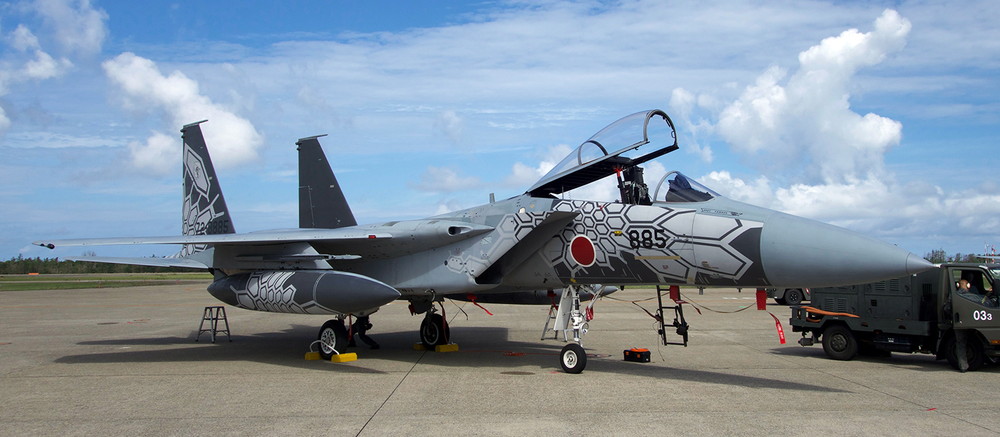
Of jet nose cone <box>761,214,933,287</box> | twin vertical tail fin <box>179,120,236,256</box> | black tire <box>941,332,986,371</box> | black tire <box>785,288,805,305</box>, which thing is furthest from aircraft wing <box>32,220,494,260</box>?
black tire <box>785,288,805,305</box>

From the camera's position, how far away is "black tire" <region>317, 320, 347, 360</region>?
1068 centimetres

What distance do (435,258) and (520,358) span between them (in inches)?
80.3

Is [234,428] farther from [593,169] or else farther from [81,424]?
[593,169]

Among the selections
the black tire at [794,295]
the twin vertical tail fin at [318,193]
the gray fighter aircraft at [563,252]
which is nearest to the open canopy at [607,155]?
the gray fighter aircraft at [563,252]

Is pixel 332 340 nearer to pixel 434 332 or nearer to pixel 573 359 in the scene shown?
pixel 434 332

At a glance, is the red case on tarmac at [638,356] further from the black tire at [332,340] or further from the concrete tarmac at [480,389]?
the black tire at [332,340]

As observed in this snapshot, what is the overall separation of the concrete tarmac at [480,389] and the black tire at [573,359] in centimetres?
13

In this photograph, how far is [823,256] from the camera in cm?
739

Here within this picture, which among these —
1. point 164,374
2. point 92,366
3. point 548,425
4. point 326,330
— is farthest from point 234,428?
point 92,366

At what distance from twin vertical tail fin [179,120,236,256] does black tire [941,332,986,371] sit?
1167 centimetres

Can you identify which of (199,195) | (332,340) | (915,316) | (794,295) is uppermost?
(199,195)

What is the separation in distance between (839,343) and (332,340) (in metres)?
7.48

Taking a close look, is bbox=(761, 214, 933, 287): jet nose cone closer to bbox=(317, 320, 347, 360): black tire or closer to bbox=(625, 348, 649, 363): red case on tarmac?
bbox=(625, 348, 649, 363): red case on tarmac

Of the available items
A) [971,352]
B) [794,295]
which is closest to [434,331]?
[971,352]
